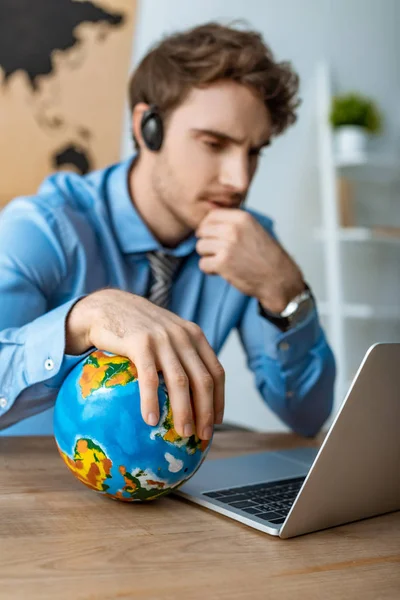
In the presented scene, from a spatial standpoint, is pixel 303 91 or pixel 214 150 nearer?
pixel 214 150

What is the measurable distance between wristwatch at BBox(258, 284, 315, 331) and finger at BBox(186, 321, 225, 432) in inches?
29.4

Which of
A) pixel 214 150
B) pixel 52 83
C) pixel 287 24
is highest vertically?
pixel 287 24

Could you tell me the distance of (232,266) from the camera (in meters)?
1.49

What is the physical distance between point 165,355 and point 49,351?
0.66 feet

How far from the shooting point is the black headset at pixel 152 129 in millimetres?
1624

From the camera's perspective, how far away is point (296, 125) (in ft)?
10.7

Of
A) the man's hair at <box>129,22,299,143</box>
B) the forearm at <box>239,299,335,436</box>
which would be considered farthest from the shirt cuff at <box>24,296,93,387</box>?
the man's hair at <box>129,22,299,143</box>

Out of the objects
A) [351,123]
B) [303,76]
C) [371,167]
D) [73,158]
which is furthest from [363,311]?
[73,158]

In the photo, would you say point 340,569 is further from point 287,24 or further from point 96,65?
point 287,24

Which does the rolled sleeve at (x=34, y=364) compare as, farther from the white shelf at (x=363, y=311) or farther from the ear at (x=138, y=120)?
the white shelf at (x=363, y=311)

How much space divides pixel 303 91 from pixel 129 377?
2849 millimetres

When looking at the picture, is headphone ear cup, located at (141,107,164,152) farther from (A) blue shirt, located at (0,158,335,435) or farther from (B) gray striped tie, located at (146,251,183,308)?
(B) gray striped tie, located at (146,251,183,308)

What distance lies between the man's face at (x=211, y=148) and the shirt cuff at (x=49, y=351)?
0.77 meters

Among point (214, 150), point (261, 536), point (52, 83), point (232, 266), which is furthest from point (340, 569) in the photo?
point (52, 83)
